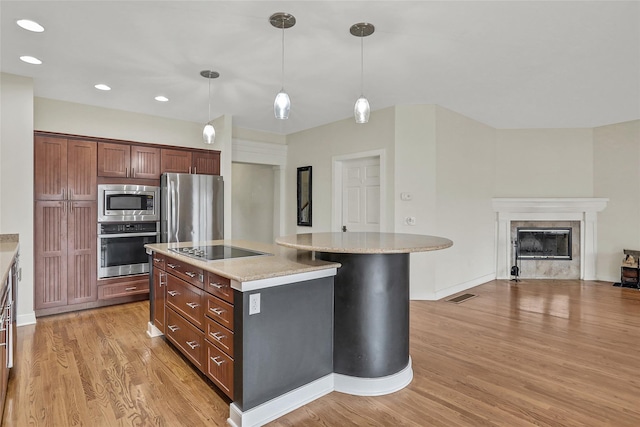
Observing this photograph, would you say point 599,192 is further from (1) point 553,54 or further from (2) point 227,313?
(2) point 227,313

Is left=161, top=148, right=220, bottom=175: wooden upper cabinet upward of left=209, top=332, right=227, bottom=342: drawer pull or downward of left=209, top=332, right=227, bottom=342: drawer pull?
upward

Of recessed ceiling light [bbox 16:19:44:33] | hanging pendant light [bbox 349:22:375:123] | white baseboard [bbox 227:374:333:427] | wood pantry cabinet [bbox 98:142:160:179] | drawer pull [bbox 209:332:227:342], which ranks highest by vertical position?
recessed ceiling light [bbox 16:19:44:33]

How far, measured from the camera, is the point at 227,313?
2.08m

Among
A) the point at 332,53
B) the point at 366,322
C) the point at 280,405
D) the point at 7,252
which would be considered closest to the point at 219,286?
the point at 280,405

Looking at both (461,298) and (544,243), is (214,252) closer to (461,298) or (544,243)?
(461,298)

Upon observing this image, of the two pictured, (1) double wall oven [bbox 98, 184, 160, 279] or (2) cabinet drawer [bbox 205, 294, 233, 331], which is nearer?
(2) cabinet drawer [bbox 205, 294, 233, 331]

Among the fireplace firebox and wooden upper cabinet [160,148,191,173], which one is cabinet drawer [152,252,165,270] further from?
the fireplace firebox

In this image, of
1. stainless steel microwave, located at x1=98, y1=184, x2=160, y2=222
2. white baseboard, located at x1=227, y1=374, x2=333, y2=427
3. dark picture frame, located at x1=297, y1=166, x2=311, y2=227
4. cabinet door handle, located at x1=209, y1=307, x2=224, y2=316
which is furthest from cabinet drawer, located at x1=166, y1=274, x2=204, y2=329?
dark picture frame, located at x1=297, y1=166, x2=311, y2=227

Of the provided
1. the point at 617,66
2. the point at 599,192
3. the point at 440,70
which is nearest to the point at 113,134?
the point at 440,70

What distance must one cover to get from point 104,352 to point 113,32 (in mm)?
2558

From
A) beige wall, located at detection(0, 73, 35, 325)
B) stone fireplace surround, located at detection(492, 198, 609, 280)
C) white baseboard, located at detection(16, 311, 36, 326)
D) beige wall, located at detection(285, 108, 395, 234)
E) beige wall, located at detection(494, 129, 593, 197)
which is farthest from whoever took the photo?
beige wall, located at detection(494, 129, 593, 197)

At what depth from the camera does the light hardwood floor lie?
206 cm

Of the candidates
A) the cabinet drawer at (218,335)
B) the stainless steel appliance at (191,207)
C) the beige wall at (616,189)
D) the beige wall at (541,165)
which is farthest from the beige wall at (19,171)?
the beige wall at (616,189)

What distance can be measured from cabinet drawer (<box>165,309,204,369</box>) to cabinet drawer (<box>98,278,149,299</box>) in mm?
1745
